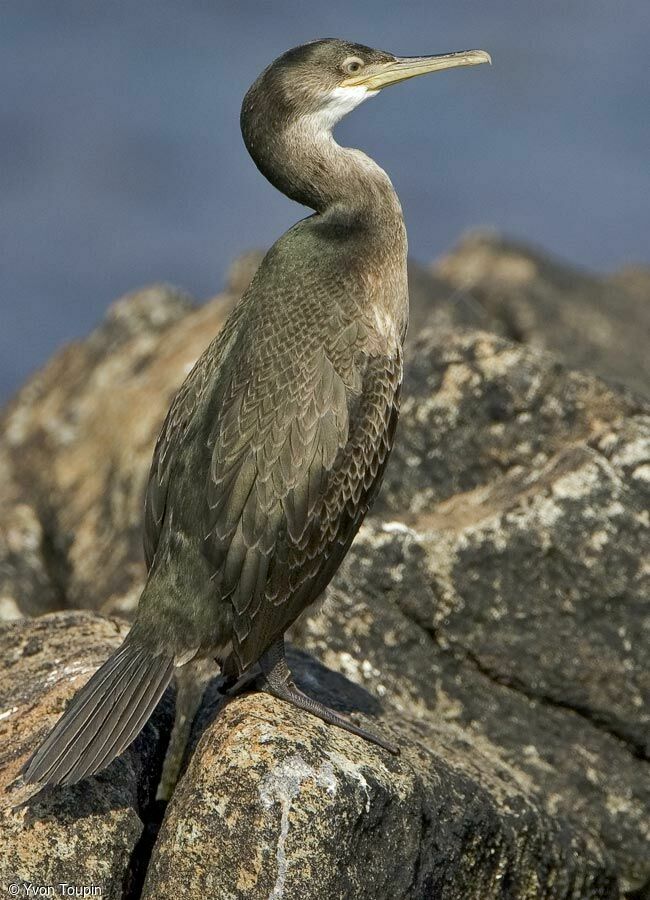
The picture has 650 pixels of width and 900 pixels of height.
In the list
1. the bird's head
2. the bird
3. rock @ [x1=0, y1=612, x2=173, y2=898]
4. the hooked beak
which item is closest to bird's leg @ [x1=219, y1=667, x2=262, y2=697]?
the bird

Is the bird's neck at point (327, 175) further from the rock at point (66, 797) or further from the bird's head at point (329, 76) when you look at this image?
the rock at point (66, 797)

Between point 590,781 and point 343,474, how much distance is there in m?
1.93

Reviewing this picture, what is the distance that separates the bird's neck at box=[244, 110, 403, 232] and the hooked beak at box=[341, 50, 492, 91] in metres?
0.32

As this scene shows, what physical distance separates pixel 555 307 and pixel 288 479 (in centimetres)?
614

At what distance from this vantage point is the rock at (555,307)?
10109 mm

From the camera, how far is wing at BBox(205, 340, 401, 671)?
204 inches

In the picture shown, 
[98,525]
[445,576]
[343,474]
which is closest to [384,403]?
[343,474]

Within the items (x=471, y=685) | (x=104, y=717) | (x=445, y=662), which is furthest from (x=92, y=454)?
(x=104, y=717)

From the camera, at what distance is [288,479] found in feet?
17.2

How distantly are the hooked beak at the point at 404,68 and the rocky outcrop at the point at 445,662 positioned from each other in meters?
1.56

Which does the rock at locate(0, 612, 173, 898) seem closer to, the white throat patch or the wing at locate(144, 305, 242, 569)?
the wing at locate(144, 305, 242, 569)

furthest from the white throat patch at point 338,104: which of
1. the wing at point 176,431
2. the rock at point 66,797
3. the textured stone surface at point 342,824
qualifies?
the textured stone surface at point 342,824

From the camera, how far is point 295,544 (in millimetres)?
5250

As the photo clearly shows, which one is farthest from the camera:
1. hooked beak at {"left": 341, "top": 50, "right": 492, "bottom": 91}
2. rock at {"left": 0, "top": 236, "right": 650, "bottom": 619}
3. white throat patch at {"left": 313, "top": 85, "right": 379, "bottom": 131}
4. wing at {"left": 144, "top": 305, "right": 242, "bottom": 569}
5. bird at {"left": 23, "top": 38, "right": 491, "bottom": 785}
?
rock at {"left": 0, "top": 236, "right": 650, "bottom": 619}
